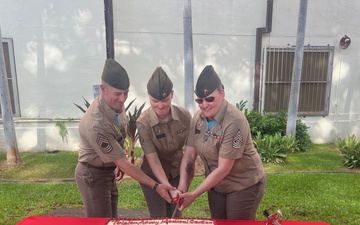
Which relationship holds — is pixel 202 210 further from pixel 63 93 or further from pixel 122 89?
pixel 63 93

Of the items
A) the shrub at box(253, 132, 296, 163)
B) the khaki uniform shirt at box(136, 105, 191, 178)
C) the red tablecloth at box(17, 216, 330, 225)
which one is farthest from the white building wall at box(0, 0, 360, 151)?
the red tablecloth at box(17, 216, 330, 225)

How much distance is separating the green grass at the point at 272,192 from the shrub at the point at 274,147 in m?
0.18

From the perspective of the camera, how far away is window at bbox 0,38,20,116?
5.11 meters

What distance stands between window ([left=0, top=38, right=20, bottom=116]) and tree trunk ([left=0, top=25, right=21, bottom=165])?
77 cm

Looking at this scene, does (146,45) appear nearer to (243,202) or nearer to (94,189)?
(94,189)

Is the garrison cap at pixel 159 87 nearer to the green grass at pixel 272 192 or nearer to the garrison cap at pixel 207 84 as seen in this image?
the garrison cap at pixel 207 84

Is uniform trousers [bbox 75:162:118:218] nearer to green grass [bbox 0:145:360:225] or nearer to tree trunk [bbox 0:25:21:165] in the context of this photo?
green grass [bbox 0:145:360:225]

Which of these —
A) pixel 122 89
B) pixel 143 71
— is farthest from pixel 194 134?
pixel 143 71

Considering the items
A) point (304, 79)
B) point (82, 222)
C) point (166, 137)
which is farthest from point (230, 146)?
point (304, 79)

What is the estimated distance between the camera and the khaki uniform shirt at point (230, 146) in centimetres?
178

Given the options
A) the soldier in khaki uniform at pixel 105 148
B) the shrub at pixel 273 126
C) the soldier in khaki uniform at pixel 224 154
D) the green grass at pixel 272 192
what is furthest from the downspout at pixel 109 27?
the soldier in khaki uniform at pixel 224 154

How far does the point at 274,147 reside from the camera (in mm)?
4965

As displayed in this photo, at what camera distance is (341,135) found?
6469 millimetres

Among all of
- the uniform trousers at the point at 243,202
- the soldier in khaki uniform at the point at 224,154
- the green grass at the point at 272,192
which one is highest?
the soldier in khaki uniform at the point at 224,154
